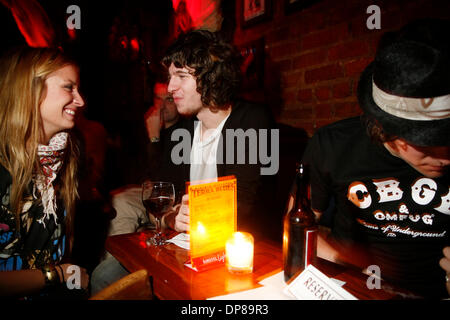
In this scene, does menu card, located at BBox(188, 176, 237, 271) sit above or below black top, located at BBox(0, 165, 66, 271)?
above

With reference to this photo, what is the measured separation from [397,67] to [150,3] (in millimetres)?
4436

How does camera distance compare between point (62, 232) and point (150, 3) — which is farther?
point (150, 3)

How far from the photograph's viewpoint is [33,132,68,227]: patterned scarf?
4.66 feet

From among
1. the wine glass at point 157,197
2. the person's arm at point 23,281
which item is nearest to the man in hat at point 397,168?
the wine glass at point 157,197

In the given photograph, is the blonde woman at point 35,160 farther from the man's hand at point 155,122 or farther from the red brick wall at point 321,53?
the man's hand at point 155,122

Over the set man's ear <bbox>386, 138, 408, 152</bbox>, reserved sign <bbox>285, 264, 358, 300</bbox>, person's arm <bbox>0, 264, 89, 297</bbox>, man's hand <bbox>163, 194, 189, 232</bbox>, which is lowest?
person's arm <bbox>0, 264, 89, 297</bbox>

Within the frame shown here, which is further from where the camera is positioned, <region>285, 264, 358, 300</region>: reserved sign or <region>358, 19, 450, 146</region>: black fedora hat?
<region>358, 19, 450, 146</region>: black fedora hat

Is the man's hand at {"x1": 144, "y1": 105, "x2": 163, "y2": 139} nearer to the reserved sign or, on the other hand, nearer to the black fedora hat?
the black fedora hat

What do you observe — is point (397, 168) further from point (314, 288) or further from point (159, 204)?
point (159, 204)

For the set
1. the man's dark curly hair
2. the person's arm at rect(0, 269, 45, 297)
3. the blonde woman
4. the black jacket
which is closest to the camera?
the person's arm at rect(0, 269, 45, 297)

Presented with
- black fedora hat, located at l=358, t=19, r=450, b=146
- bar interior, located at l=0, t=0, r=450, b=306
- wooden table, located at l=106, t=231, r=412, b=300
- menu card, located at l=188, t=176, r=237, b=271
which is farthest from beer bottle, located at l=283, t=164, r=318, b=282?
black fedora hat, located at l=358, t=19, r=450, b=146

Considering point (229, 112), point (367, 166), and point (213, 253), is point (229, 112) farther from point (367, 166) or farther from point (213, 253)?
point (213, 253)

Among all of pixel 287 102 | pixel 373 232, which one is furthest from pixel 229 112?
pixel 373 232

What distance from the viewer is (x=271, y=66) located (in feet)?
8.16
